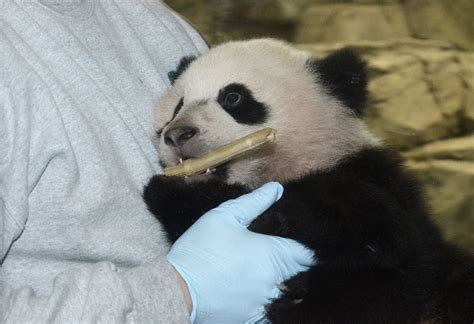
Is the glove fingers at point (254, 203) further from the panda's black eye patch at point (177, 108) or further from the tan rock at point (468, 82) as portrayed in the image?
the tan rock at point (468, 82)

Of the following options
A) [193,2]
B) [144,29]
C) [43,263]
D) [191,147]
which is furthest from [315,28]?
[43,263]

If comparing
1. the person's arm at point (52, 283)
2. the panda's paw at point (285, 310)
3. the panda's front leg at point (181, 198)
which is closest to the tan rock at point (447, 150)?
the panda's front leg at point (181, 198)

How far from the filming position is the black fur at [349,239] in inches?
66.6

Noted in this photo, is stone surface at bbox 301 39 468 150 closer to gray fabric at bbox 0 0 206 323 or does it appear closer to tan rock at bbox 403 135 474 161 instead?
tan rock at bbox 403 135 474 161

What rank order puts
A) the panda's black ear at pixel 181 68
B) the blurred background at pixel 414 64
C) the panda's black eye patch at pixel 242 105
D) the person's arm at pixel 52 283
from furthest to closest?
the blurred background at pixel 414 64, the panda's black ear at pixel 181 68, the panda's black eye patch at pixel 242 105, the person's arm at pixel 52 283

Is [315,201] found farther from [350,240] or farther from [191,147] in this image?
[191,147]

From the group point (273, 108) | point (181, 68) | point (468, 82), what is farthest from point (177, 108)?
point (468, 82)

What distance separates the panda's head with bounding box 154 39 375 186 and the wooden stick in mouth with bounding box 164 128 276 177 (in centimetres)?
5

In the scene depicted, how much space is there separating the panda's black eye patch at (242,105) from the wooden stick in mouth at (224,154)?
0.18 metres

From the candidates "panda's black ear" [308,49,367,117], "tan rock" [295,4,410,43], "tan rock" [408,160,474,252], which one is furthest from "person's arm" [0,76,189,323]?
"tan rock" [295,4,410,43]

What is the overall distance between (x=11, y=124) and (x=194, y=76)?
687 mm

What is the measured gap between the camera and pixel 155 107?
2189 millimetres

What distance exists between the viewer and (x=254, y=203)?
71.6 inches

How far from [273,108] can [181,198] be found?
1.39 feet
